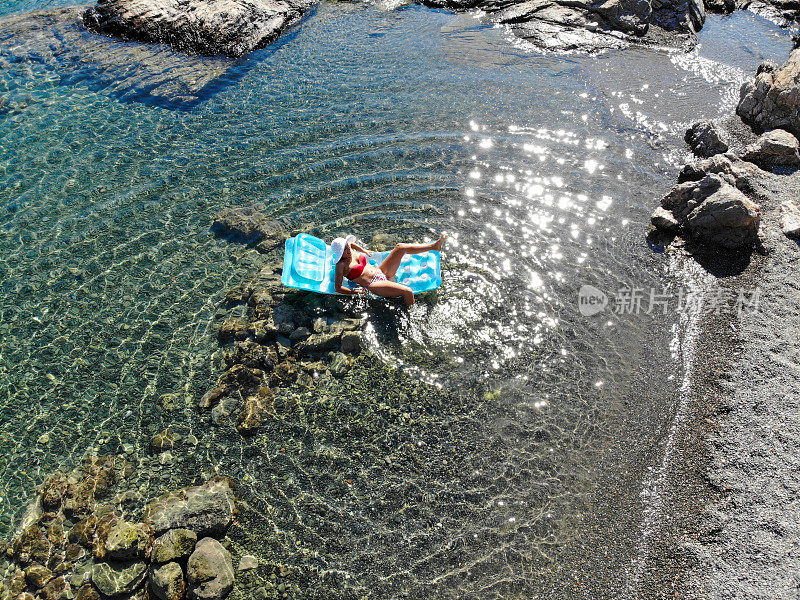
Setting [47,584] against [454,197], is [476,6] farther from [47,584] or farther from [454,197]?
[47,584]

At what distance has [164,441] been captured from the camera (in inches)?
287

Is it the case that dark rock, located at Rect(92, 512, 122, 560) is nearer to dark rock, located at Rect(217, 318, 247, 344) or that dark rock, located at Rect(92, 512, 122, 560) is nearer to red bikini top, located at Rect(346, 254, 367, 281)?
dark rock, located at Rect(217, 318, 247, 344)

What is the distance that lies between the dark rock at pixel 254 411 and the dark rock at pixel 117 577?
2.03 m

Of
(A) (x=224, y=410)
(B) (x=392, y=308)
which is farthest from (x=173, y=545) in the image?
(B) (x=392, y=308)

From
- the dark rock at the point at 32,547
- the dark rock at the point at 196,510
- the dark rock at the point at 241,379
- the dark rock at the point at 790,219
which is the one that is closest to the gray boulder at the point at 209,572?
the dark rock at the point at 196,510

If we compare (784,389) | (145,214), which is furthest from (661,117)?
(145,214)

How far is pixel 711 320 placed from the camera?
870 cm

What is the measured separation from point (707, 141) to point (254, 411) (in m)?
11.8

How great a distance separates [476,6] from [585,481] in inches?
718

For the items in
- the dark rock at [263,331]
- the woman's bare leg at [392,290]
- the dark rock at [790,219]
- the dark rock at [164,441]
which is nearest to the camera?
the dark rock at [164,441]

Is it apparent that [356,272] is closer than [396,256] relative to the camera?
Yes

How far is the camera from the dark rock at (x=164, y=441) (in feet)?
23.8

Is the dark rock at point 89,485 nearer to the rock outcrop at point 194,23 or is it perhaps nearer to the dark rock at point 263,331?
the dark rock at point 263,331

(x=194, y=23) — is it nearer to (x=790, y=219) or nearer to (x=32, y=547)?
(x=32, y=547)
